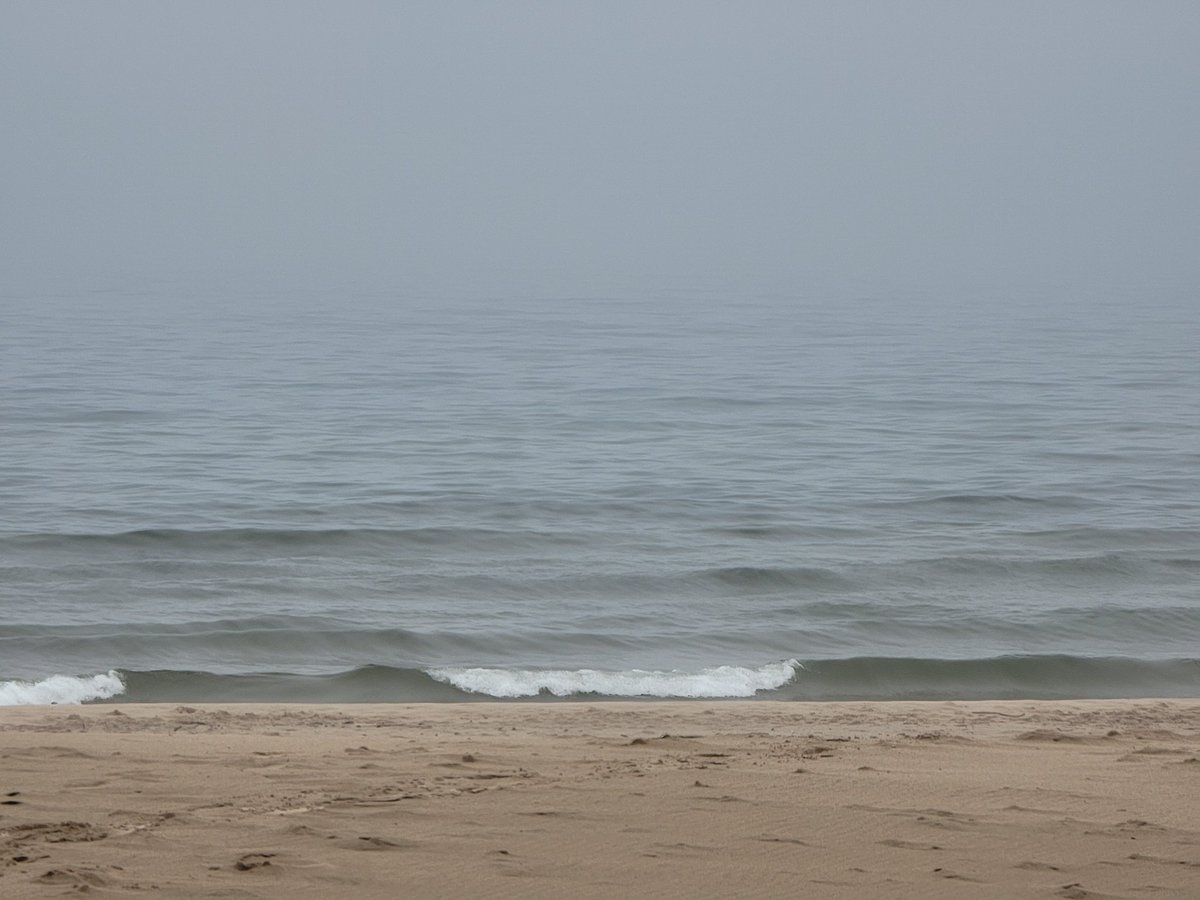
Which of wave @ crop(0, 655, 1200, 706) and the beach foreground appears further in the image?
wave @ crop(0, 655, 1200, 706)

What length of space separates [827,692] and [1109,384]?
907 inches

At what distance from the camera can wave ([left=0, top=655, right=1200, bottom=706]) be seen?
10.7m

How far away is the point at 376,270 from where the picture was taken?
4847 inches

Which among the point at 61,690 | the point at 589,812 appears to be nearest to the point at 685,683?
the point at 61,690

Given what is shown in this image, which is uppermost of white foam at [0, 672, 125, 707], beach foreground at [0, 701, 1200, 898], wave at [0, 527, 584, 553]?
beach foreground at [0, 701, 1200, 898]

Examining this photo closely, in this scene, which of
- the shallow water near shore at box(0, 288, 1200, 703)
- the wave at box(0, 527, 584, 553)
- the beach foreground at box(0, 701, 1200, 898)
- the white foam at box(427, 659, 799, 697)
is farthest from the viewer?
the wave at box(0, 527, 584, 553)

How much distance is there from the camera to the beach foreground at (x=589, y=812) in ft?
16.6

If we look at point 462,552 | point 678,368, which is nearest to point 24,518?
point 462,552

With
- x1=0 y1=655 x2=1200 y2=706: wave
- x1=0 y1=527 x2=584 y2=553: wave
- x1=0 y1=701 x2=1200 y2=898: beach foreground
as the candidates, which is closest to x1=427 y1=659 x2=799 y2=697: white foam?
x1=0 y1=655 x2=1200 y2=706: wave

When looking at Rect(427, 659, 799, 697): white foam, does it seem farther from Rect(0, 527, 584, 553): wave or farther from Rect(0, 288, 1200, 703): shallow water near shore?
Rect(0, 527, 584, 553): wave

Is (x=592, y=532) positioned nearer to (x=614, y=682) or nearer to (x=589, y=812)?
(x=614, y=682)

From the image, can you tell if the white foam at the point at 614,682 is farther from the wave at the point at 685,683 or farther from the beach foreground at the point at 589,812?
the beach foreground at the point at 589,812

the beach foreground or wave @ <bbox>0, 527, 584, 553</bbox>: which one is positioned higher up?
the beach foreground

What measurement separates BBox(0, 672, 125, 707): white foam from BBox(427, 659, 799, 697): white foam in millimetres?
2551
